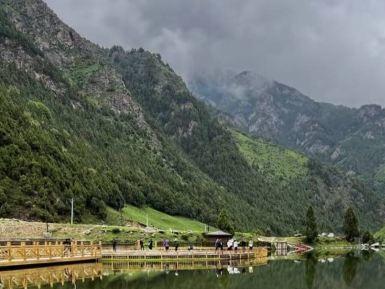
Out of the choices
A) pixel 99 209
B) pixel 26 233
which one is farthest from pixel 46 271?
pixel 99 209

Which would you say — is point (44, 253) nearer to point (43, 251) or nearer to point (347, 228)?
Result: point (43, 251)

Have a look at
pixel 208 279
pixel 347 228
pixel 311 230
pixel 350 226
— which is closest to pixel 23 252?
pixel 208 279

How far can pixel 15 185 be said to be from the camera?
155875 mm

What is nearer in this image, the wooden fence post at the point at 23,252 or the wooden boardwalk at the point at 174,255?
the wooden fence post at the point at 23,252

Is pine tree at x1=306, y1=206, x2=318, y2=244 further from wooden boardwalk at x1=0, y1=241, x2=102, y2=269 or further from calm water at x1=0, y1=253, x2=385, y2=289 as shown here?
wooden boardwalk at x1=0, y1=241, x2=102, y2=269

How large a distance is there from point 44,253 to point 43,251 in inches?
11.2

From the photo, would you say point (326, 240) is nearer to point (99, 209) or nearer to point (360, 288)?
point (99, 209)

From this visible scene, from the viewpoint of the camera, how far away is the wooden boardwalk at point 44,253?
60.3 metres

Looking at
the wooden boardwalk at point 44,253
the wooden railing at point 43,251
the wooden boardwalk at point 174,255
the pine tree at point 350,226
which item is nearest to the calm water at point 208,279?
the wooden boardwalk at point 44,253

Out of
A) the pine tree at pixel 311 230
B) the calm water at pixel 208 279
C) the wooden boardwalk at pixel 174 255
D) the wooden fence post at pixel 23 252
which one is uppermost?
the pine tree at pixel 311 230

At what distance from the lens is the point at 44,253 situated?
219 feet

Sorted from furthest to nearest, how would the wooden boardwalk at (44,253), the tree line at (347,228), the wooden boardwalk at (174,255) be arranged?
1. the tree line at (347,228)
2. the wooden boardwalk at (174,255)
3. the wooden boardwalk at (44,253)

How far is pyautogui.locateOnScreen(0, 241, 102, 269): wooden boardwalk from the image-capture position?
198 feet

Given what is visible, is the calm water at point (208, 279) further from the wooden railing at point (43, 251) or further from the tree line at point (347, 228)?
the tree line at point (347, 228)
